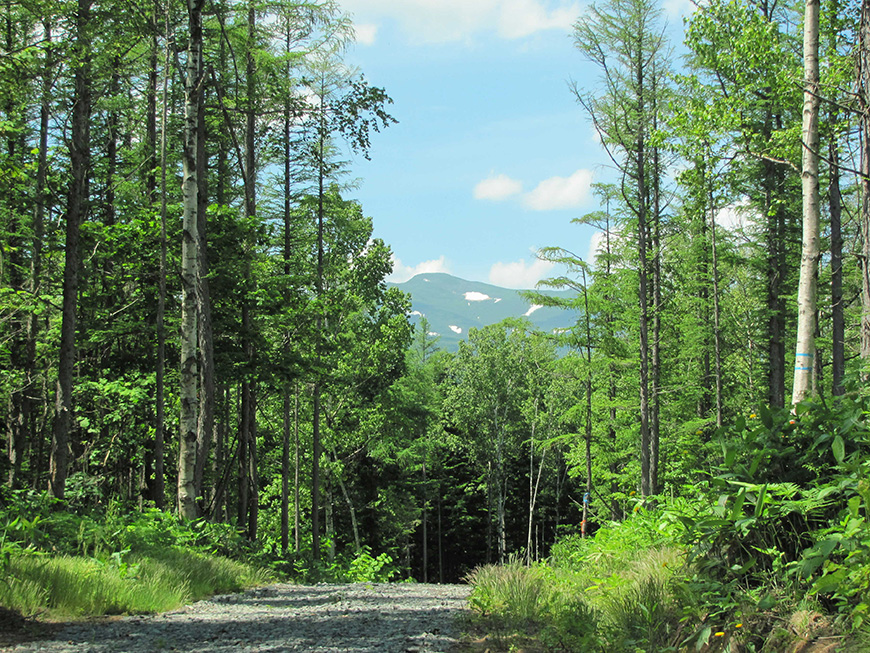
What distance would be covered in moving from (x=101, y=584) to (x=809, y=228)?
7431 mm

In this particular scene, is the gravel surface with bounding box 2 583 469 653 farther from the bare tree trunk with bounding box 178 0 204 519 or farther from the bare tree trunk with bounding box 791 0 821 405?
the bare tree trunk with bounding box 791 0 821 405

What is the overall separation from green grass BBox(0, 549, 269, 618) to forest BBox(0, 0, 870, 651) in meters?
0.45

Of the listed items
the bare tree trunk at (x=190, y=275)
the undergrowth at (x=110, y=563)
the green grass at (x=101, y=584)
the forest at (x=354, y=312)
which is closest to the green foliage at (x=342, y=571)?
the forest at (x=354, y=312)

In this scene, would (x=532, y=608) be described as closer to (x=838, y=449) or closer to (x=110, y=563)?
(x=838, y=449)

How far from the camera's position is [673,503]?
5793mm

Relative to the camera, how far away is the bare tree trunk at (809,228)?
6.23m

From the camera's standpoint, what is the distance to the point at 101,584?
5.32 meters

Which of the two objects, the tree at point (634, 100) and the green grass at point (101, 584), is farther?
the tree at point (634, 100)

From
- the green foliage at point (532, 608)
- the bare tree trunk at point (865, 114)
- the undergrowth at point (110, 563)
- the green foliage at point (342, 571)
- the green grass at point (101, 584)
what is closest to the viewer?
the green foliage at point (532, 608)

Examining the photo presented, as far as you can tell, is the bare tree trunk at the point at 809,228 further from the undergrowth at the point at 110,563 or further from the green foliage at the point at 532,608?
the undergrowth at the point at 110,563

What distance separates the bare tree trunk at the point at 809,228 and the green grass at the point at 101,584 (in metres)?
6.27

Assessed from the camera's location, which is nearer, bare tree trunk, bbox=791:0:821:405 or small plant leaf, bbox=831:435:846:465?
small plant leaf, bbox=831:435:846:465

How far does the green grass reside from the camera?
4.67 m

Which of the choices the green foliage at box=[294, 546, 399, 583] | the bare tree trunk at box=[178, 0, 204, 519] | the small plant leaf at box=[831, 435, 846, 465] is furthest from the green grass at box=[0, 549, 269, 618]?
the small plant leaf at box=[831, 435, 846, 465]
